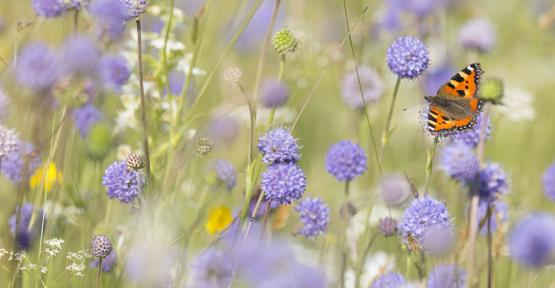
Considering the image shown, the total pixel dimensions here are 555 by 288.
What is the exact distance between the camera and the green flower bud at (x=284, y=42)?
2133 mm

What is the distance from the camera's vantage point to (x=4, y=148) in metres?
1.91

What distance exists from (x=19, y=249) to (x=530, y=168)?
8.76ft

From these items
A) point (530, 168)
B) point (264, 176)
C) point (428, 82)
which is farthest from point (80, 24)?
point (530, 168)

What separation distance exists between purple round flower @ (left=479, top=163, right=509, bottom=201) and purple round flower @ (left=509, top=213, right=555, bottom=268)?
15cm

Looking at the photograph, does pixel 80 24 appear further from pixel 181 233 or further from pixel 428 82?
pixel 428 82

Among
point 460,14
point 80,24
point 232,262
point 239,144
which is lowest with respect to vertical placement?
point 232,262

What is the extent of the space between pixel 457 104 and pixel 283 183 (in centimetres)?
63

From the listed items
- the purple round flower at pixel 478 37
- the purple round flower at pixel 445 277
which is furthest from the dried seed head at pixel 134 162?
the purple round flower at pixel 478 37

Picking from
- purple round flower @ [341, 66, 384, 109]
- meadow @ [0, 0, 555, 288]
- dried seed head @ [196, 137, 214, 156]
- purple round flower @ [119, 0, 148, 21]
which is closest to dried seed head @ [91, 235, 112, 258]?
meadow @ [0, 0, 555, 288]

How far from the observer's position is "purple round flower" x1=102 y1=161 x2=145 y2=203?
1840mm

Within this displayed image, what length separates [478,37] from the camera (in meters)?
3.53

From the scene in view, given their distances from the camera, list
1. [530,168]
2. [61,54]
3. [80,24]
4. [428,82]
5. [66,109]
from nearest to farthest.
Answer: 1. [61,54]
2. [66,109]
3. [80,24]
4. [428,82]
5. [530,168]

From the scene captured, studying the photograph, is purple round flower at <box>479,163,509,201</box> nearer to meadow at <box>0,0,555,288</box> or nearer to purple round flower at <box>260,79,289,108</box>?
meadow at <box>0,0,555,288</box>

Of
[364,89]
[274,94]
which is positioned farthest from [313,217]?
[364,89]
